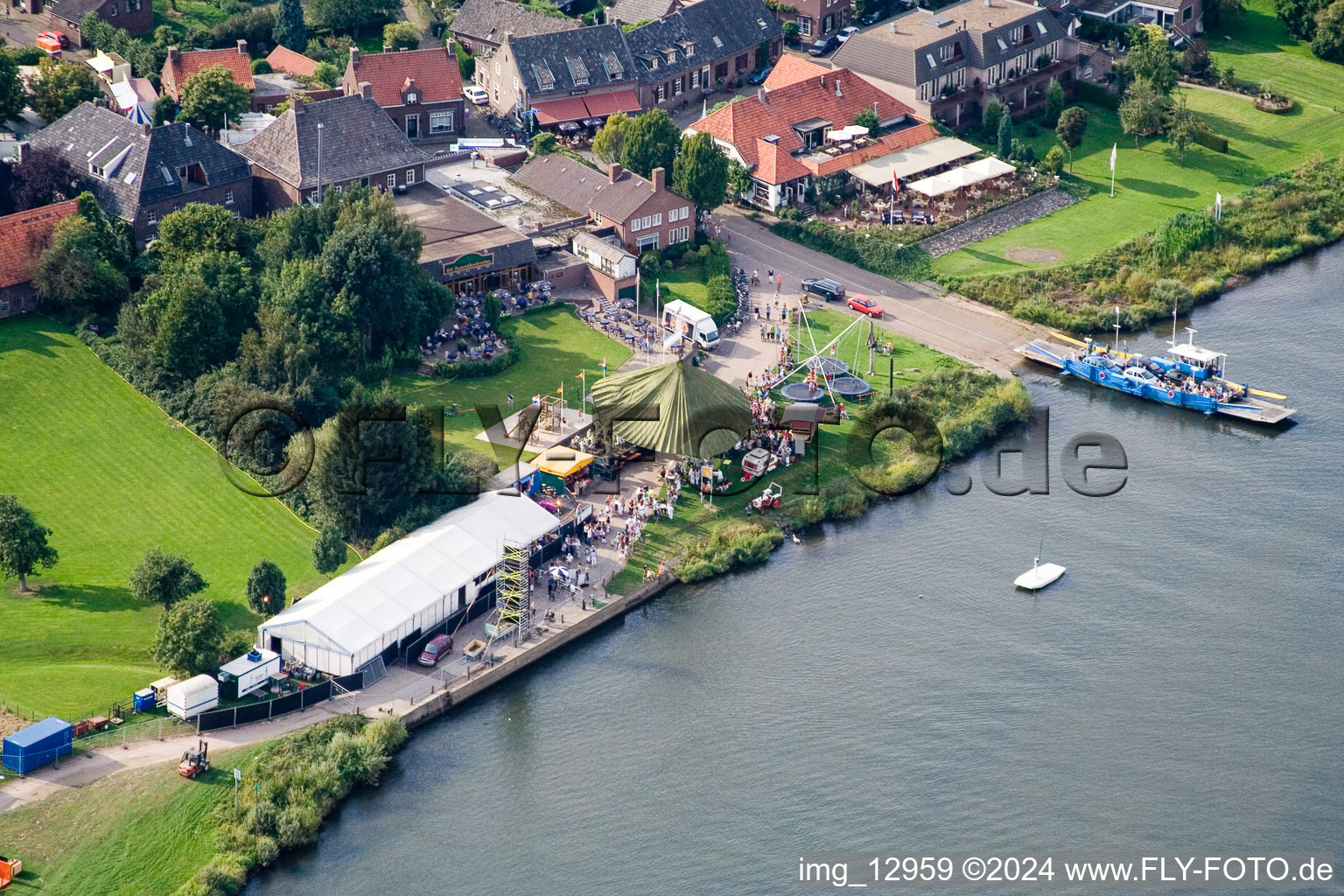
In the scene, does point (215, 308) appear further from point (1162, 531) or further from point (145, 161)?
point (1162, 531)

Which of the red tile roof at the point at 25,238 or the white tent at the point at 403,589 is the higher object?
the red tile roof at the point at 25,238

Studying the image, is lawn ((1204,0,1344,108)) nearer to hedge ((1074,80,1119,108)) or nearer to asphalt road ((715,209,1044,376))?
hedge ((1074,80,1119,108))

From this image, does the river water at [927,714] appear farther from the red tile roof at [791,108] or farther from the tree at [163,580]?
the red tile roof at [791,108]

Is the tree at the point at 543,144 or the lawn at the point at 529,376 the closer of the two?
the lawn at the point at 529,376

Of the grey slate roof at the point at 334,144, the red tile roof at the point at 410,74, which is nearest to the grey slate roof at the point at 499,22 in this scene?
the red tile roof at the point at 410,74

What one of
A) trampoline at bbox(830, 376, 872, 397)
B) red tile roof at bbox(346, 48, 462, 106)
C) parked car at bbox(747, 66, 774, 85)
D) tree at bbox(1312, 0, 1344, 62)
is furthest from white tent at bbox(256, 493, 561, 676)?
tree at bbox(1312, 0, 1344, 62)

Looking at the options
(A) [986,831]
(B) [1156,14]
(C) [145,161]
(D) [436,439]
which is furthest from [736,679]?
(B) [1156,14]

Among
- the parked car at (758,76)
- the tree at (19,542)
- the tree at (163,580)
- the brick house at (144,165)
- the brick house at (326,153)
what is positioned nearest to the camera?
the tree at (163,580)
